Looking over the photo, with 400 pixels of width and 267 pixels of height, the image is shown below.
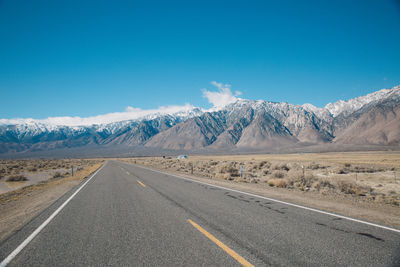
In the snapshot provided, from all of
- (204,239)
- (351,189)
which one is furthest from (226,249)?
(351,189)

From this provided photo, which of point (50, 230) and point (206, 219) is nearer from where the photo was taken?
point (50, 230)

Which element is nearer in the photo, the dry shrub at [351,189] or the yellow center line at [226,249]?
the yellow center line at [226,249]

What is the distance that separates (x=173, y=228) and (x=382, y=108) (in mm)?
229406

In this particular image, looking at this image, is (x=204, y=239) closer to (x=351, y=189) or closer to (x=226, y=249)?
(x=226, y=249)

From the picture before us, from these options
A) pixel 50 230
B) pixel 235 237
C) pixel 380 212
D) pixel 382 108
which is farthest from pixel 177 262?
pixel 382 108

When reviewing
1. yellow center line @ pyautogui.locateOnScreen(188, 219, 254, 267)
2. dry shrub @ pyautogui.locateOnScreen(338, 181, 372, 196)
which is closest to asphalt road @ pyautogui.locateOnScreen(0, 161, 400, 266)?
yellow center line @ pyautogui.locateOnScreen(188, 219, 254, 267)

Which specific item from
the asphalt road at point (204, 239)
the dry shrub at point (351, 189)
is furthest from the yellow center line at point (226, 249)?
the dry shrub at point (351, 189)

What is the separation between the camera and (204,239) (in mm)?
4527

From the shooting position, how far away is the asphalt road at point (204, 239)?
3.74m

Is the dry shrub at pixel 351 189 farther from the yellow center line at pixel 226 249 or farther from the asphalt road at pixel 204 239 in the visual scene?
the yellow center line at pixel 226 249

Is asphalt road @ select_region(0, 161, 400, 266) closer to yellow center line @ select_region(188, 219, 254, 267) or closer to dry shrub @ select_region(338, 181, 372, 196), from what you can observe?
yellow center line @ select_region(188, 219, 254, 267)

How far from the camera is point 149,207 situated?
7.49 meters

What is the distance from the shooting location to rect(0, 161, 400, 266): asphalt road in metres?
3.74

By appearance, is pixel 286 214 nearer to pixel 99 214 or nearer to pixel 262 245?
pixel 262 245
